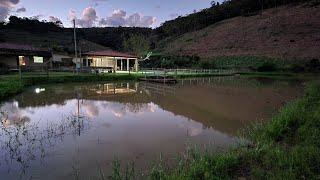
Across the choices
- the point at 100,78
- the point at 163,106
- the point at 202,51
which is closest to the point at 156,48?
the point at 202,51

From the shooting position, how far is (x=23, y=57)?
35062 mm

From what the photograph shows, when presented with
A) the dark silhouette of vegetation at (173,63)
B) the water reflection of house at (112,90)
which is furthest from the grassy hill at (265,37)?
the water reflection of house at (112,90)

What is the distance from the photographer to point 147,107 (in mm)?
15766

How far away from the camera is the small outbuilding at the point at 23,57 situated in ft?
106

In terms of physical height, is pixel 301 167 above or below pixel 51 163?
above

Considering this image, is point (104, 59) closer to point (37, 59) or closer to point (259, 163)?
point (37, 59)

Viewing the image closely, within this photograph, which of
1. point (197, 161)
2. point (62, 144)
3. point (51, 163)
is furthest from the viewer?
point (62, 144)

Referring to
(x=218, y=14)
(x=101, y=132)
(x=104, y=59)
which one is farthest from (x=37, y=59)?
(x=218, y=14)

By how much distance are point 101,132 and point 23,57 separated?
28.9m

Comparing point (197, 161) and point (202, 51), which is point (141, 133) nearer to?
point (197, 161)

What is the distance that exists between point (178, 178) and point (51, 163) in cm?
305

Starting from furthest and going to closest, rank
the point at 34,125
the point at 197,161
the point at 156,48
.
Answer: the point at 156,48, the point at 34,125, the point at 197,161

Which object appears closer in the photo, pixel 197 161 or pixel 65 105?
pixel 197 161

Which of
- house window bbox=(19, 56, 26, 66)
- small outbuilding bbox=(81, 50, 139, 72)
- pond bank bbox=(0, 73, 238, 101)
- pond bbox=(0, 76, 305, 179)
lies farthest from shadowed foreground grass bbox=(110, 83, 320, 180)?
small outbuilding bbox=(81, 50, 139, 72)
